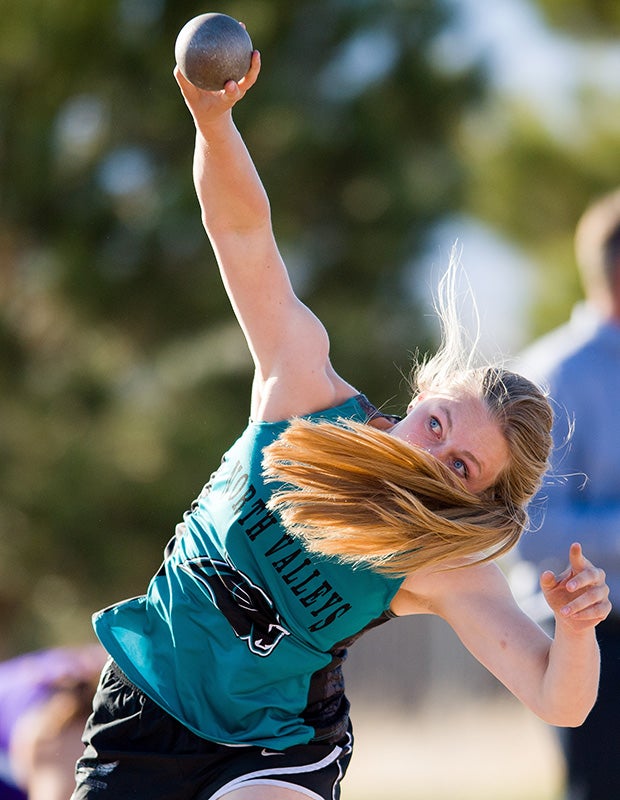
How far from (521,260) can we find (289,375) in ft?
33.3

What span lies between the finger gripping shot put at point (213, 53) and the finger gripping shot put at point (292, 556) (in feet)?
0.11

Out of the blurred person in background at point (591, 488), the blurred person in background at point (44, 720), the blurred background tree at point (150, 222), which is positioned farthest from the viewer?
the blurred background tree at point (150, 222)

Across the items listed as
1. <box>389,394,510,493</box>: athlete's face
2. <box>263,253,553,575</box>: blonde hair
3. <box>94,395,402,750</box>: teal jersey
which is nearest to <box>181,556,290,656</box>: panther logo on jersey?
<box>94,395,402,750</box>: teal jersey

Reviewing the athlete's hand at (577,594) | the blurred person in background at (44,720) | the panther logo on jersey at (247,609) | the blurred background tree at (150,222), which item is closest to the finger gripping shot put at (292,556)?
the panther logo on jersey at (247,609)

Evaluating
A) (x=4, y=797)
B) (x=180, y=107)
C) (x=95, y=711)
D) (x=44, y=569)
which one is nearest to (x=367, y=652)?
(x=44, y=569)

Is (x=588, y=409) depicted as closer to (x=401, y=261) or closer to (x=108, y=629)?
(x=108, y=629)

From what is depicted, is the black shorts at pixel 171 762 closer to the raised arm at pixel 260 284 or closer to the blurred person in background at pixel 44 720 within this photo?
the raised arm at pixel 260 284

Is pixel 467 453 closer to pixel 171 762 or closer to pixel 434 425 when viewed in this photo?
pixel 434 425

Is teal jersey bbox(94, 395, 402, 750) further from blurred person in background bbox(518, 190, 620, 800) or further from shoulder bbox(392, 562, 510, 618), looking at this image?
blurred person in background bbox(518, 190, 620, 800)

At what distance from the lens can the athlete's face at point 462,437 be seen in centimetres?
267

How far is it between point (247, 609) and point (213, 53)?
45.6 inches

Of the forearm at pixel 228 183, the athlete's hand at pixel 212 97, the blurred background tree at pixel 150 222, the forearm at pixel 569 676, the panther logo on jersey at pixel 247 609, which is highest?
the blurred background tree at pixel 150 222

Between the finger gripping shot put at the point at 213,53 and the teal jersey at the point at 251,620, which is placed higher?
the finger gripping shot put at the point at 213,53

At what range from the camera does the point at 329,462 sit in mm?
2623
